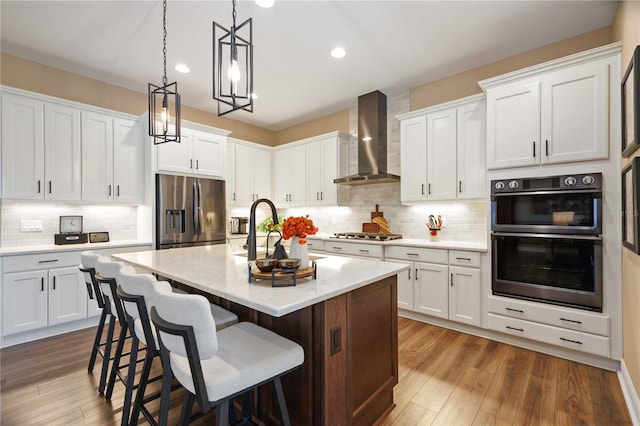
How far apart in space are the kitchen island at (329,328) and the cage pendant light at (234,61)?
1.03 meters

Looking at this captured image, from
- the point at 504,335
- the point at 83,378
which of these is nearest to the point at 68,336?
the point at 83,378

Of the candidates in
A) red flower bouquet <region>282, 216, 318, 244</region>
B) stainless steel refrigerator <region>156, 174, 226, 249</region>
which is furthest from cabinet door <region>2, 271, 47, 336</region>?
red flower bouquet <region>282, 216, 318, 244</region>

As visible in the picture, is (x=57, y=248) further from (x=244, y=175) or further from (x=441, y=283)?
(x=441, y=283)

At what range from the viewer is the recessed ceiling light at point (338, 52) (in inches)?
128

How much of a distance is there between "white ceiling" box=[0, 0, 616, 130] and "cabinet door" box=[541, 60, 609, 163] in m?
0.62

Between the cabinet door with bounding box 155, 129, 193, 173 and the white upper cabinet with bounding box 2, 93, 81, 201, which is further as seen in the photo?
the cabinet door with bounding box 155, 129, 193, 173

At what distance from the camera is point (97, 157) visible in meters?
3.71

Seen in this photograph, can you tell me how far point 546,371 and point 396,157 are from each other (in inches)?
119

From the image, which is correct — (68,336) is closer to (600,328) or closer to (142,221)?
(142,221)

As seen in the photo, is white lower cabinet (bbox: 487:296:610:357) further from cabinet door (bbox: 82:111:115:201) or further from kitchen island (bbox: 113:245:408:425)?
cabinet door (bbox: 82:111:115:201)

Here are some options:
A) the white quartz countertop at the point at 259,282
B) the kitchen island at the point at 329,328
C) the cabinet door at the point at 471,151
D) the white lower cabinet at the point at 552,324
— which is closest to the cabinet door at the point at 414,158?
the cabinet door at the point at 471,151

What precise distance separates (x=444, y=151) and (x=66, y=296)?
181 inches

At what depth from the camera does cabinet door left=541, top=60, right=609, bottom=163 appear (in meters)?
2.47

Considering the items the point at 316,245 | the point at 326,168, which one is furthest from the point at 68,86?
the point at 316,245
